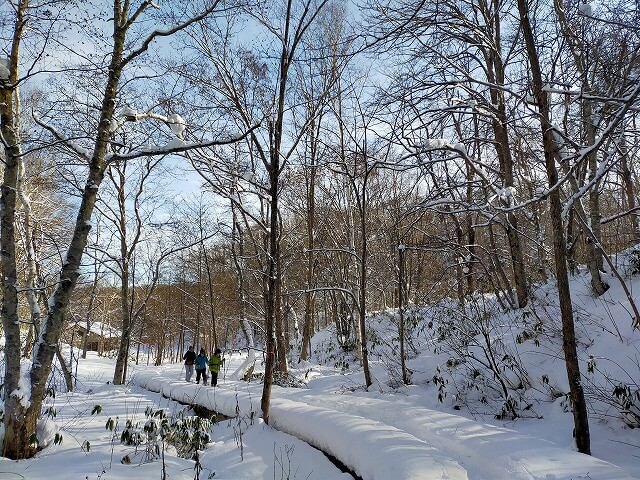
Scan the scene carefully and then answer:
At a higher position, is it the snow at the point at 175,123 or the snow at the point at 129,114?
the snow at the point at 129,114

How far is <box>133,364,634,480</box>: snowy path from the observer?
130 inches

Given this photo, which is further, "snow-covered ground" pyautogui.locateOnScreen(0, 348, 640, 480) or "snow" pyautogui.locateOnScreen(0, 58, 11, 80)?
"snow" pyautogui.locateOnScreen(0, 58, 11, 80)

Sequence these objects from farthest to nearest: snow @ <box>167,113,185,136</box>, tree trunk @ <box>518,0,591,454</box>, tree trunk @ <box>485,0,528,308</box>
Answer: tree trunk @ <box>485,0,528,308</box> < snow @ <box>167,113,185,136</box> < tree trunk @ <box>518,0,591,454</box>

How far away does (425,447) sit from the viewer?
406 cm

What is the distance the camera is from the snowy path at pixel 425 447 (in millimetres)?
3295

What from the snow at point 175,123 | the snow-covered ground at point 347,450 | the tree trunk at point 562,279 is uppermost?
the snow at point 175,123

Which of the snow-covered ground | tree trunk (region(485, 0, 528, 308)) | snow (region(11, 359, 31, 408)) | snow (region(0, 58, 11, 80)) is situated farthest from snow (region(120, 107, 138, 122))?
tree trunk (region(485, 0, 528, 308))

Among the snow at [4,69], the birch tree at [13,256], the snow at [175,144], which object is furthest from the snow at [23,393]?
the snow at [4,69]

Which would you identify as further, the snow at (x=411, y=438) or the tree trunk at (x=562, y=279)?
the tree trunk at (x=562, y=279)

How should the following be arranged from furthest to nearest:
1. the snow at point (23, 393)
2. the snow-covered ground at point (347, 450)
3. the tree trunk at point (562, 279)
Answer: the snow at point (23, 393), the tree trunk at point (562, 279), the snow-covered ground at point (347, 450)

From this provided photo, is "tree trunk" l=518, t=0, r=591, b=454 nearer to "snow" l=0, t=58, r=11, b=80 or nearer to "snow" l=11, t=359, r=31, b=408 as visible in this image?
"snow" l=11, t=359, r=31, b=408

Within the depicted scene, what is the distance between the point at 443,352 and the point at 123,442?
6.45 m

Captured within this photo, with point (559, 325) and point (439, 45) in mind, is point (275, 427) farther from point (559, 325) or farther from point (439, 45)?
point (439, 45)

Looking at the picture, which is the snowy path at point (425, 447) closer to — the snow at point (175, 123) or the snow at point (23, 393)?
the snow at point (23, 393)
